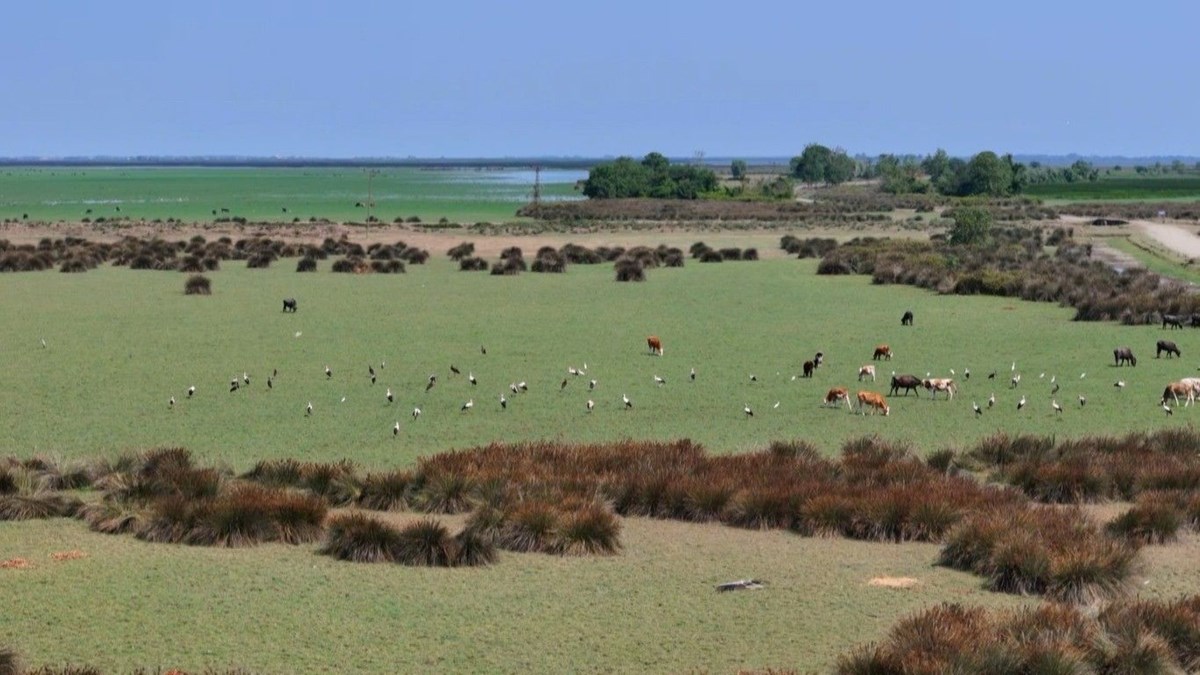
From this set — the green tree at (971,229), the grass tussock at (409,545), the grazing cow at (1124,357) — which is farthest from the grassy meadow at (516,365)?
the green tree at (971,229)

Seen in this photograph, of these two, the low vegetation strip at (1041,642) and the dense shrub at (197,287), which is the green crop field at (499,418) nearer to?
the dense shrub at (197,287)

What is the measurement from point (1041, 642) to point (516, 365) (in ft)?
51.4

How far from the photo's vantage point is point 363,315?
32.5 metres

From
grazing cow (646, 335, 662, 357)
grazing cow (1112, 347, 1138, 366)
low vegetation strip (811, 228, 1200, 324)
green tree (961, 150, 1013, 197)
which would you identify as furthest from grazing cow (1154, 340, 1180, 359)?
green tree (961, 150, 1013, 197)

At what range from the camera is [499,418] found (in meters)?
20.2

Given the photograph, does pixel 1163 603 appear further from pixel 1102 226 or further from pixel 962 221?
pixel 1102 226

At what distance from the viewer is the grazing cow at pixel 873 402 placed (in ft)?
67.4

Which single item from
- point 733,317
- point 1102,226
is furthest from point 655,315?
point 1102,226

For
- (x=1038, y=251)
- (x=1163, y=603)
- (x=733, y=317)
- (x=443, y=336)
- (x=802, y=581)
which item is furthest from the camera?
(x=1038, y=251)

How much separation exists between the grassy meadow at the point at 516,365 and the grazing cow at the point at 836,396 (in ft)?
1.19

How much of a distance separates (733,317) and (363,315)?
302 inches

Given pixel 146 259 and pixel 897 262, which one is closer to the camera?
pixel 897 262

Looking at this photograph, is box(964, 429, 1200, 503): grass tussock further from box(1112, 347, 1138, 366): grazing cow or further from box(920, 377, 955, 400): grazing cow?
box(1112, 347, 1138, 366): grazing cow

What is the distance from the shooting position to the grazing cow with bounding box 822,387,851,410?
69.1 feet
